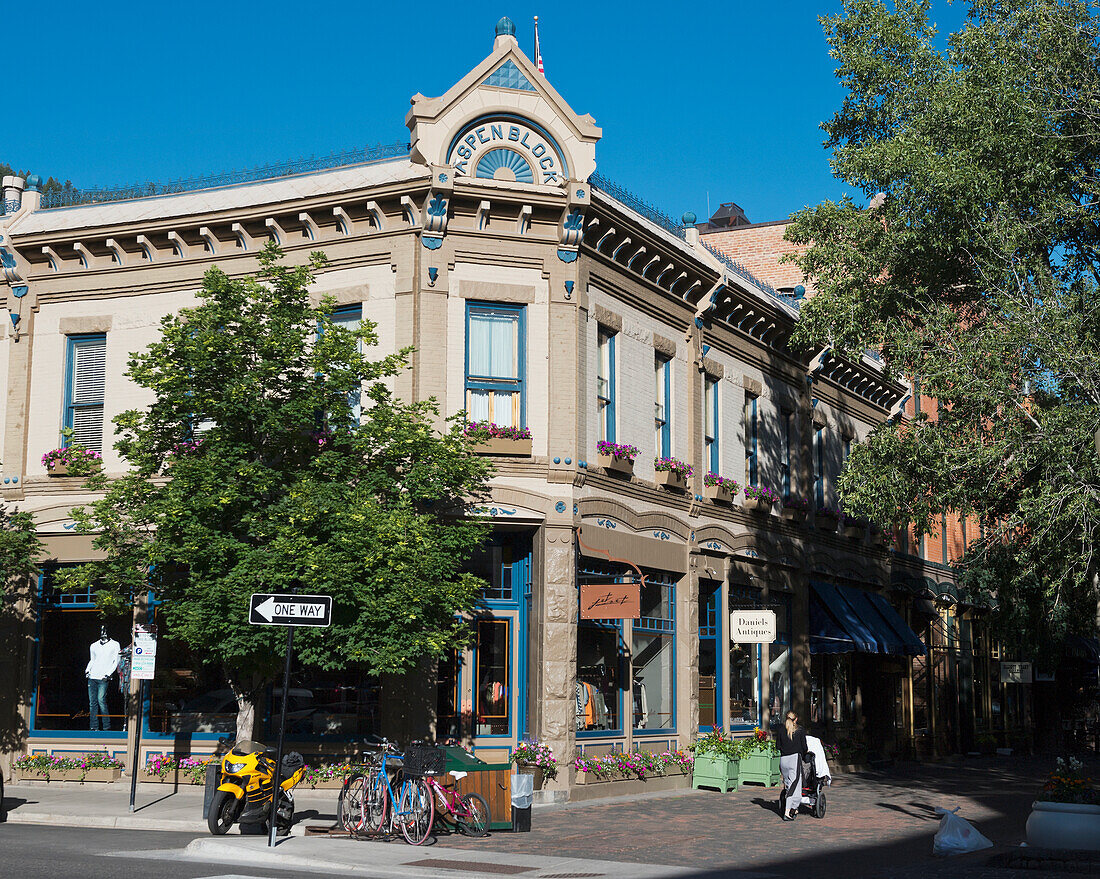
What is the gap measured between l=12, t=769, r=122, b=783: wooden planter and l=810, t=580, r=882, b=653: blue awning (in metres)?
16.5

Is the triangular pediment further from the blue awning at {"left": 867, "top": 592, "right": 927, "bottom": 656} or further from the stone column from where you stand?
the blue awning at {"left": 867, "top": 592, "right": 927, "bottom": 656}

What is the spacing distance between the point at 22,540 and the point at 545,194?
10.6 m

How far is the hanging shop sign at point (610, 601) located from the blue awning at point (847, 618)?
10340 millimetres

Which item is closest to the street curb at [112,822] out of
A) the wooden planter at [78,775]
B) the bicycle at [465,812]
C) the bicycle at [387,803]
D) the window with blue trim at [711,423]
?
the bicycle at [387,803]

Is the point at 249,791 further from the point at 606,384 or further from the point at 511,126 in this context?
the point at 511,126

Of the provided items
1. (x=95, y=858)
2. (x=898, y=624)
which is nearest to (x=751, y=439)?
(x=898, y=624)

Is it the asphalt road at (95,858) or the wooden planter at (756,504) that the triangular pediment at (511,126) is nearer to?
the wooden planter at (756,504)

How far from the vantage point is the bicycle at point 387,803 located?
14703 millimetres

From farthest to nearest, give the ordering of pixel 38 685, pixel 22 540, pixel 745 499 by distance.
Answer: pixel 745 499 < pixel 38 685 < pixel 22 540

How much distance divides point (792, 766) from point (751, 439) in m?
10.8

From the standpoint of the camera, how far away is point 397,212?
2131cm

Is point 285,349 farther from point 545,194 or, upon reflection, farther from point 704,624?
point 704,624

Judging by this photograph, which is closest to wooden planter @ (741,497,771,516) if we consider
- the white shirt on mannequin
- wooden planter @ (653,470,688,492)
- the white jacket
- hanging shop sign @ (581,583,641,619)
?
wooden planter @ (653,470,688,492)

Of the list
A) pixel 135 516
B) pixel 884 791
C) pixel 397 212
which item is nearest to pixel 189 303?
pixel 397 212
